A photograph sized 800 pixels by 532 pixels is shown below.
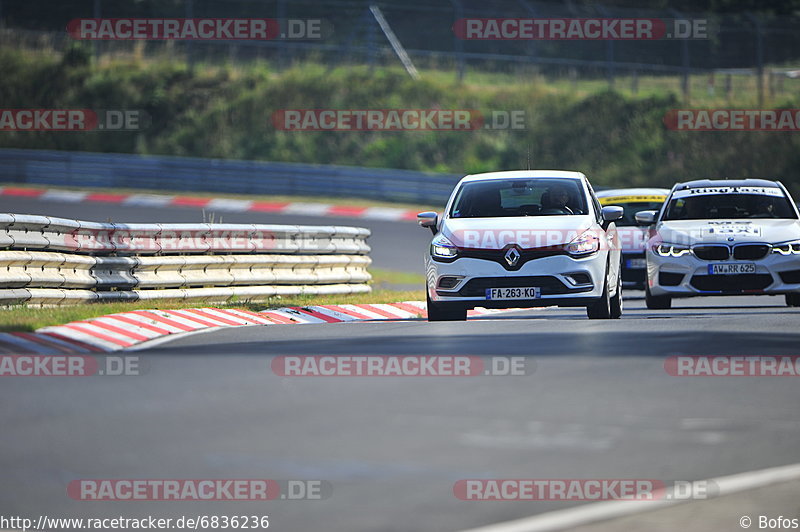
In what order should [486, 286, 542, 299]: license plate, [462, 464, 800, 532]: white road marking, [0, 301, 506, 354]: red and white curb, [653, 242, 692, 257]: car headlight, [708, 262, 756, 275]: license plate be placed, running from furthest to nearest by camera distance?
[653, 242, 692, 257]: car headlight
[708, 262, 756, 275]: license plate
[486, 286, 542, 299]: license plate
[0, 301, 506, 354]: red and white curb
[462, 464, 800, 532]: white road marking

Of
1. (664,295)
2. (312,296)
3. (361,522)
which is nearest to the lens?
(361,522)

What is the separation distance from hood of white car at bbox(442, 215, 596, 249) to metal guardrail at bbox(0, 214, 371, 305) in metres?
3.56

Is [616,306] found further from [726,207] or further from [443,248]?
[726,207]

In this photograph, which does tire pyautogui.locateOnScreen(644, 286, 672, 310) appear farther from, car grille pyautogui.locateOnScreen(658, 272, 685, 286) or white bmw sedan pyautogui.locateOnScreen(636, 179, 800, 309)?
car grille pyautogui.locateOnScreen(658, 272, 685, 286)

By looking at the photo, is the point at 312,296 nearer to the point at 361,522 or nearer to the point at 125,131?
the point at 361,522

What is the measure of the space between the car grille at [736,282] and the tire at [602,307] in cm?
189

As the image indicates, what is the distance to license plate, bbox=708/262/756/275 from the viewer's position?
1653 cm

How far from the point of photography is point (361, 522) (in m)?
6.11

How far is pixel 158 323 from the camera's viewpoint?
1390 cm

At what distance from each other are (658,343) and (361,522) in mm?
6575

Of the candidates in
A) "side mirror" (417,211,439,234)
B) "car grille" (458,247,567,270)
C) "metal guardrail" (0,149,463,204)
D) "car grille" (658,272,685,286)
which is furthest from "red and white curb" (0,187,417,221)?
"car grille" (458,247,567,270)

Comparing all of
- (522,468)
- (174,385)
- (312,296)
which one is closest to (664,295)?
(312,296)

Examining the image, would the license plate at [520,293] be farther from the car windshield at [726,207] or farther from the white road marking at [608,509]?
the white road marking at [608,509]

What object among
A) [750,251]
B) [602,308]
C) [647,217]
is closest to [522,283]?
[602,308]
